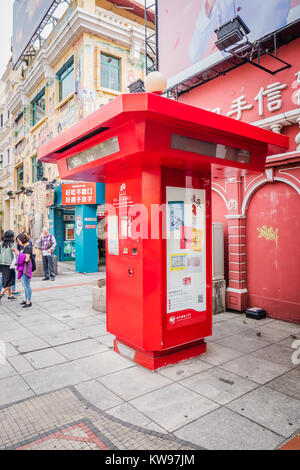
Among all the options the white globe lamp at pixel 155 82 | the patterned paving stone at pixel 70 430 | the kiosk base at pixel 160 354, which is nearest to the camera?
the patterned paving stone at pixel 70 430

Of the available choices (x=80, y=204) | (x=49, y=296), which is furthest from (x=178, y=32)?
(x=49, y=296)

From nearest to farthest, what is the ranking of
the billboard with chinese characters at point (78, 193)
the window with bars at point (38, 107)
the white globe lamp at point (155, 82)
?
1. the white globe lamp at point (155, 82)
2. the billboard with chinese characters at point (78, 193)
3. the window with bars at point (38, 107)

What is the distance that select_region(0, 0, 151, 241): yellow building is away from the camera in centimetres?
1343

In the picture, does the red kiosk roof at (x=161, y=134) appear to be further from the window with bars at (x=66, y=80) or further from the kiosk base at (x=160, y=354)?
the window with bars at (x=66, y=80)

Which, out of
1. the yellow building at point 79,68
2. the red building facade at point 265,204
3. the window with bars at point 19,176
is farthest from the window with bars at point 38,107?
the red building facade at point 265,204

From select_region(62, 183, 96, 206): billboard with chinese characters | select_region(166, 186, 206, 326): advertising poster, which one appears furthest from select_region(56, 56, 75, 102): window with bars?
select_region(166, 186, 206, 326): advertising poster

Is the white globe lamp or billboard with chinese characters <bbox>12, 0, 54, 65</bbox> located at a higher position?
billboard with chinese characters <bbox>12, 0, 54, 65</bbox>

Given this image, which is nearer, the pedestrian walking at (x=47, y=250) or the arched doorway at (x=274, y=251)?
the arched doorway at (x=274, y=251)

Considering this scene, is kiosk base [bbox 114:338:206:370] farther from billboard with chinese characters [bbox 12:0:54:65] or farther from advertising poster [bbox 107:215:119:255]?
billboard with chinese characters [bbox 12:0:54:65]

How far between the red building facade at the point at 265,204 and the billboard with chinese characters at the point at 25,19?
40.9ft

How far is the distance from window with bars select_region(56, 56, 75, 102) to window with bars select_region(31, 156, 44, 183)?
4.59 meters

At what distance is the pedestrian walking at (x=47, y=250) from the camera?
11.5 metres

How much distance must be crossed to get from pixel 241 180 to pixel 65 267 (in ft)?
35.7

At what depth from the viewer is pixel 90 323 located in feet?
21.0
